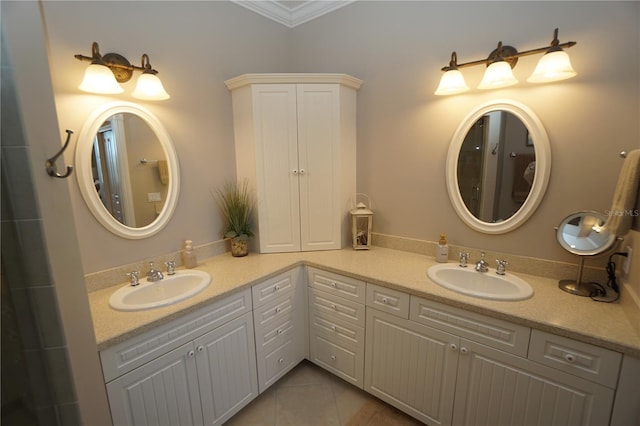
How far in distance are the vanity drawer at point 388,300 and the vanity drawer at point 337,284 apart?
0.06 m

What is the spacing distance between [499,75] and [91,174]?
2.12 m

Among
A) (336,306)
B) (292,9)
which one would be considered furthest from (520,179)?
(292,9)

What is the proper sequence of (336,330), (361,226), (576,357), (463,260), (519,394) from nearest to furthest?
(576,357) → (519,394) → (463,260) → (336,330) → (361,226)

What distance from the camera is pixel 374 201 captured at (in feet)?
7.18

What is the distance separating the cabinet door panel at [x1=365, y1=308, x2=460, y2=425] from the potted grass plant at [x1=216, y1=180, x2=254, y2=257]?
3.19ft

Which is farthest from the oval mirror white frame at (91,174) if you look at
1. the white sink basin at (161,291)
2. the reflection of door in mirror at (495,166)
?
the reflection of door in mirror at (495,166)

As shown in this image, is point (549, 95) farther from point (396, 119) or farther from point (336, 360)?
point (336, 360)

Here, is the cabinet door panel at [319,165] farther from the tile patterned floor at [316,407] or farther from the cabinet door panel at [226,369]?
the tile patterned floor at [316,407]

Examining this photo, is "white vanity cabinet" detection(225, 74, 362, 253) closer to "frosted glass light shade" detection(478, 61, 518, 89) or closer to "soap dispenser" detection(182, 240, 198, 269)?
"soap dispenser" detection(182, 240, 198, 269)

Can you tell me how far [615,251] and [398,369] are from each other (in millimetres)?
Result: 1226

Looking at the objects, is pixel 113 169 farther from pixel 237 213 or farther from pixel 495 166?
pixel 495 166

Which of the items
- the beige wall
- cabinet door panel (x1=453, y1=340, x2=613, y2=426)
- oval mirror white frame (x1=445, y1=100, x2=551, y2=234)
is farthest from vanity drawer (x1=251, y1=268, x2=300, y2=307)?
oval mirror white frame (x1=445, y1=100, x2=551, y2=234)

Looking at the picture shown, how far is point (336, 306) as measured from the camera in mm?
1812

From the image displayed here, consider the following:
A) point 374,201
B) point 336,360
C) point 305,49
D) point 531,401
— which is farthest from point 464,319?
point 305,49
